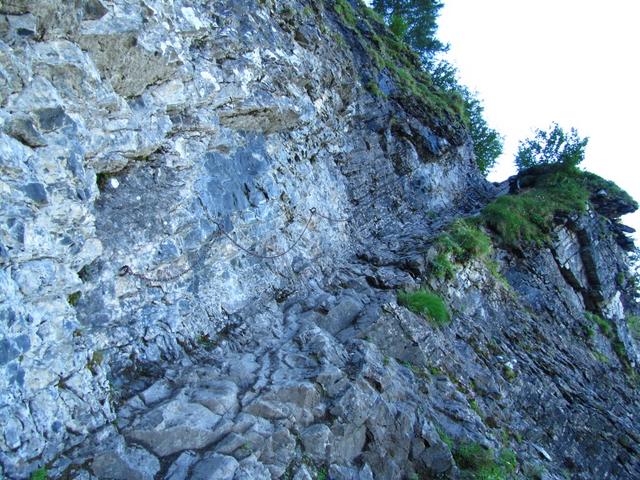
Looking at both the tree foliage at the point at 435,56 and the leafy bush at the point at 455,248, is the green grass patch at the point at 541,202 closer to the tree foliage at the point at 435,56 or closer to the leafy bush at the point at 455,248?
the leafy bush at the point at 455,248

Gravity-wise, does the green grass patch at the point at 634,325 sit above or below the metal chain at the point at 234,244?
A: above

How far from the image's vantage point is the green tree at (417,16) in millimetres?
23516

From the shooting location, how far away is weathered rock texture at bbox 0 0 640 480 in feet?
15.0

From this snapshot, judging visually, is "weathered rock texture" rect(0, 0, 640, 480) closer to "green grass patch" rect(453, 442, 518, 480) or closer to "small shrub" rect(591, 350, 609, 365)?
"green grass patch" rect(453, 442, 518, 480)

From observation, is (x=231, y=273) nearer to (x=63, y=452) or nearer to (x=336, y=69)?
(x=63, y=452)

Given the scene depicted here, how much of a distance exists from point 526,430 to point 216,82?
8037 millimetres

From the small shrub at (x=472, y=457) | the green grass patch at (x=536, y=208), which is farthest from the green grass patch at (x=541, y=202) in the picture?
the small shrub at (x=472, y=457)

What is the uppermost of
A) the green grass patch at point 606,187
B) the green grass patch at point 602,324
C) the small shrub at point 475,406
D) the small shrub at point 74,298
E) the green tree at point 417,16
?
the green tree at point 417,16

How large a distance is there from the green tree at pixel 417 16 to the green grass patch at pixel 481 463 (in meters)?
22.1

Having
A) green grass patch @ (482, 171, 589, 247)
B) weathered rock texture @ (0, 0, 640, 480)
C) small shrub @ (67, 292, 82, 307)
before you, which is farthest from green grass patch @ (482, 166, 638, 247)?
small shrub @ (67, 292, 82, 307)

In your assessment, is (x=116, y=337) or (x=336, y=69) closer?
(x=116, y=337)

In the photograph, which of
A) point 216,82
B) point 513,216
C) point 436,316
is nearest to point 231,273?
point 216,82

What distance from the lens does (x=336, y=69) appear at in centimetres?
1220

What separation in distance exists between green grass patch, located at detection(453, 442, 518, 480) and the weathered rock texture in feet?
0.65
